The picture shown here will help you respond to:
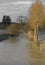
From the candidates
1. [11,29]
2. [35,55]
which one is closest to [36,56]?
[35,55]

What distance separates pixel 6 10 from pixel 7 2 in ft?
1.73

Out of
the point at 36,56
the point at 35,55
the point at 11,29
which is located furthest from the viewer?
the point at 11,29

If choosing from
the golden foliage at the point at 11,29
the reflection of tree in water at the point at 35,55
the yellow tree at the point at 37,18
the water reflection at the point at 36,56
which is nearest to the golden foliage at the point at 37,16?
the yellow tree at the point at 37,18

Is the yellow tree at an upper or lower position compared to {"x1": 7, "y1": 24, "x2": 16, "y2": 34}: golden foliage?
upper

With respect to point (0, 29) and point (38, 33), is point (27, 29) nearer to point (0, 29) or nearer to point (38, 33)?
point (38, 33)

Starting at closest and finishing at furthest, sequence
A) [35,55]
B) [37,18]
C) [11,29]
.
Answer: [35,55]
[37,18]
[11,29]

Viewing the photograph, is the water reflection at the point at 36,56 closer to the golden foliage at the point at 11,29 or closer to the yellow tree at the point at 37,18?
the yellow tree at the point at 37,18

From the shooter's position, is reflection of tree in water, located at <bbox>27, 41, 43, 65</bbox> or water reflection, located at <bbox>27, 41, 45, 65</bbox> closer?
water reflection, located at <bbox>27, 41, 45, 65</bbox>

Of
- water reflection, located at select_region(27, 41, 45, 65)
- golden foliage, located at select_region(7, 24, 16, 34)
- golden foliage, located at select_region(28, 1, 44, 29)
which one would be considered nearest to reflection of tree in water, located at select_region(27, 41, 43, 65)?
water reflection, located at select_region(27, 41, 45, 65)

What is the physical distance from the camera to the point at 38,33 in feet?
37.3

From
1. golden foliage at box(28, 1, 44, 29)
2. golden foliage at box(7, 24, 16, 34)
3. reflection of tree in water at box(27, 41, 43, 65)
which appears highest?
golden foliage at box(28, 1, 44, 29)

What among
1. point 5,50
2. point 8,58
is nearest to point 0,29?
point 5,50

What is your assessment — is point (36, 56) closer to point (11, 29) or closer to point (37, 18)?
point (37, 18)

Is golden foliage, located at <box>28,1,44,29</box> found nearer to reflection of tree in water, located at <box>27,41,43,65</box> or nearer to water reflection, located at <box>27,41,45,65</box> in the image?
water reflection, located at <box>27,41,45,65</box>
